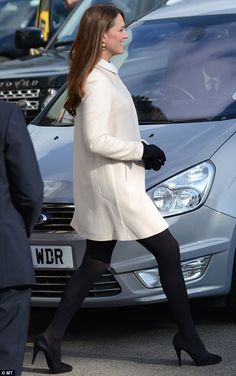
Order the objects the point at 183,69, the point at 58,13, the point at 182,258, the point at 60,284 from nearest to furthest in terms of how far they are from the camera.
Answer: the point at 182,258, the point at 60,284, the point at 183,69, the point at 58,13

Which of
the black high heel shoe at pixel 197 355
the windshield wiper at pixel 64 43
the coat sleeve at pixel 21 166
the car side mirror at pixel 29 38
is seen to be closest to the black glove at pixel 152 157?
the black high heel shoe at pixel 197 355

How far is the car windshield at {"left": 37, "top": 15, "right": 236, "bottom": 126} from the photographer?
677 centimetres

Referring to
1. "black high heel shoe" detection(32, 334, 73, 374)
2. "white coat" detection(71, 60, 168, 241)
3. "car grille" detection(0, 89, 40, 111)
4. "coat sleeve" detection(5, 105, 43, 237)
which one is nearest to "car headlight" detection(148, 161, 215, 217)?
"white coat" detection(71, 60, 168, 241)

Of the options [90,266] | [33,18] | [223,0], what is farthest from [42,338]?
[33,18]

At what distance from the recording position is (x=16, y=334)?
442 centimetres

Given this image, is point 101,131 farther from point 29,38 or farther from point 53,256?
point 29,38

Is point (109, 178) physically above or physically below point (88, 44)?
below

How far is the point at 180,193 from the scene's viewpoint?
6117mm

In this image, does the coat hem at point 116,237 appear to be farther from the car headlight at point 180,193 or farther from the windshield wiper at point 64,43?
the windshield wiper at point 64,43

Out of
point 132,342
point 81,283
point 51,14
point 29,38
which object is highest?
point 81,283

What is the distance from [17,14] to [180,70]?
27.3 feet

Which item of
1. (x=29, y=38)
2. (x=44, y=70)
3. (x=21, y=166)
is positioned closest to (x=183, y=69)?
(x=21, y=166)

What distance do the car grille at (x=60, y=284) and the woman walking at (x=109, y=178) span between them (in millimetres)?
390

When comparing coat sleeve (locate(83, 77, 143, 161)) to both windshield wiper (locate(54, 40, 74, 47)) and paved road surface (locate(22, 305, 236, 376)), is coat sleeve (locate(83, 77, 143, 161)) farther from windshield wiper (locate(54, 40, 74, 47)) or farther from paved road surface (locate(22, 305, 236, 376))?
windshield wiper (locate(54, 40, 74, 47))
